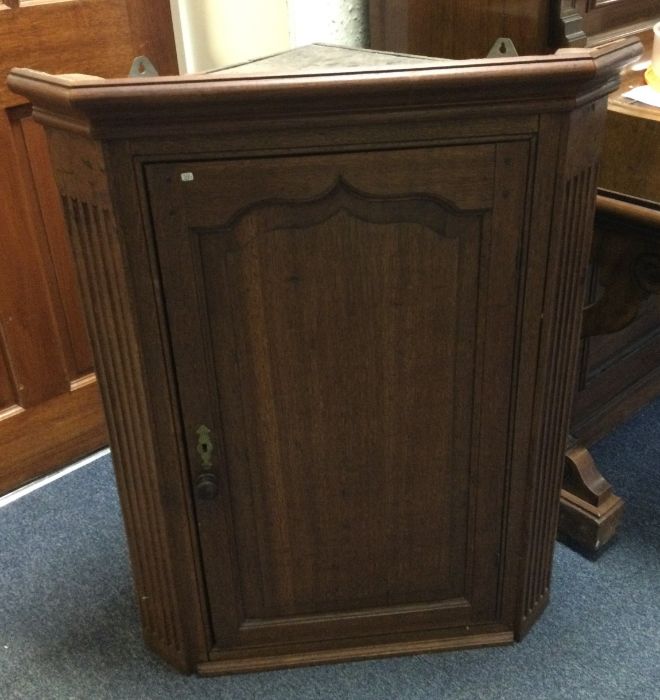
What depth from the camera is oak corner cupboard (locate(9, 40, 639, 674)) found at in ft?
3.22

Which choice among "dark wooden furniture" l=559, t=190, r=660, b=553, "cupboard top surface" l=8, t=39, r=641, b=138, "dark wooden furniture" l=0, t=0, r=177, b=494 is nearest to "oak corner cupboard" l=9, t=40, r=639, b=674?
"cupboard top surface" l=8, t=39, r=641, b=138

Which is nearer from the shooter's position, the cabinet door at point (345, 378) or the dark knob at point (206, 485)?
the cabinet door at point (345, 378)

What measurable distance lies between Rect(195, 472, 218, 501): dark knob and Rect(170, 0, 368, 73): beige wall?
0.86 m

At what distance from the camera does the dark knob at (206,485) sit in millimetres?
1232

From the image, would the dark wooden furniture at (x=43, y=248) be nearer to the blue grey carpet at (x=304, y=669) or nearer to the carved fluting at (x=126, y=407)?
the blue grey carpet at (x=304, y=669)

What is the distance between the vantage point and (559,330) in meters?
1.21

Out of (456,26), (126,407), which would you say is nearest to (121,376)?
(126,407)

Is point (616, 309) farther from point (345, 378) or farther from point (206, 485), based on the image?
point (206, 485)

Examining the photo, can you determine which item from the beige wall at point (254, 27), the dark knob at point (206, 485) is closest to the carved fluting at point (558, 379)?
the dark knob at point (206, 485)

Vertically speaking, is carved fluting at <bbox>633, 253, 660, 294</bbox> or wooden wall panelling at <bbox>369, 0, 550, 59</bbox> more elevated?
wooden wall panelling at <bbox>369, 0, 550, 59</bbox>

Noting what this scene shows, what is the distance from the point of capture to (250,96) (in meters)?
0.93

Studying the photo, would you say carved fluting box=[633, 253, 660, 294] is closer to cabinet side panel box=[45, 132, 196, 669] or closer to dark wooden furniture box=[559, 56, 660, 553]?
dark wooden furniture box=[559, 56, 660, 553]

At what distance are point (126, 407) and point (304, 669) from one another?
597 millimetres

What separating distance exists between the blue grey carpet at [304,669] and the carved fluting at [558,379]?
0.11 m
